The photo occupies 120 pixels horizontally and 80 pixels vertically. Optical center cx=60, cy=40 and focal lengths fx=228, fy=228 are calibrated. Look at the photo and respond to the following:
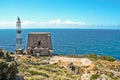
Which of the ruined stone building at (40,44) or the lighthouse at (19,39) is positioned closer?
the ruined stone building at (40,44)

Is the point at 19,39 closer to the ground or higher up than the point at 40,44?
higher up

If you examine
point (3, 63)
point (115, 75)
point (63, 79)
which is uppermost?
point (3, 63)

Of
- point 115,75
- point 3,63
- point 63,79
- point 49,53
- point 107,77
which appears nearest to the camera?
point 3,63

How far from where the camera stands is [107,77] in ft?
118

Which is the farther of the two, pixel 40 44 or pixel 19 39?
pixel 19 39

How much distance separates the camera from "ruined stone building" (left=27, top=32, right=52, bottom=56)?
58091 mm

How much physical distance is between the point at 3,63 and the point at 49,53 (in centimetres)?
4380

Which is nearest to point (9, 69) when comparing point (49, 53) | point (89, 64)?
point (89, 64)

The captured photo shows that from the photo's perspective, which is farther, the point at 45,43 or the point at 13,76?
the point at 45,43

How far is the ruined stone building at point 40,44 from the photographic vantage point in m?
58.1

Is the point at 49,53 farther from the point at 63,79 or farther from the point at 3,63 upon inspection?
the point at 3,63

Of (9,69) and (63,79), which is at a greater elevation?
(9,69)

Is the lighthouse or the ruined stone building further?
the lighthouse

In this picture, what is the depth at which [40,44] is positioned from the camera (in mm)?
58750
